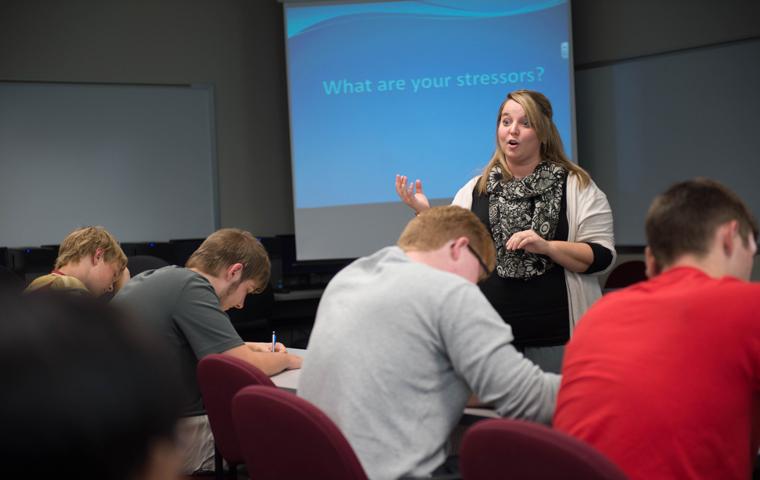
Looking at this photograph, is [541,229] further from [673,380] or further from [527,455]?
[527,455]

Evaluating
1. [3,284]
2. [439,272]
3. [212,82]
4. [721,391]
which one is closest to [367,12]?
[212,82]

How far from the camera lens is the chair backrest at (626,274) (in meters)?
5.91

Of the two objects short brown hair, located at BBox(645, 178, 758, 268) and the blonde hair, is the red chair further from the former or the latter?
the blonde hair

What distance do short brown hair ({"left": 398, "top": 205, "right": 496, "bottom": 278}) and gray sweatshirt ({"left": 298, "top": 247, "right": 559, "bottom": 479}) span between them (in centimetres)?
18

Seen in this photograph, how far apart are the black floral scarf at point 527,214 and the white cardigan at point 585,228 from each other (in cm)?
5

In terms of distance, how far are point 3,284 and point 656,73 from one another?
6076 millimetres

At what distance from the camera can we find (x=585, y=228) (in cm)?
276

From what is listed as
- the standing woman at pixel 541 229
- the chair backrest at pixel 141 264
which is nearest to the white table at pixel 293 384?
the standing woman at pixel 541 229

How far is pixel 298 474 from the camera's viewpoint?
5.57ft

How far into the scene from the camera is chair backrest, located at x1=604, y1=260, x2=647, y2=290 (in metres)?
5.91

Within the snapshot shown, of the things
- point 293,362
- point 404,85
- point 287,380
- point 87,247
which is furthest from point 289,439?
point 404,85

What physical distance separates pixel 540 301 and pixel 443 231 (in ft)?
2.78

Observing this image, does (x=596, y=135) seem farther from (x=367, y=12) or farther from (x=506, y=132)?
(x=506, y=132)

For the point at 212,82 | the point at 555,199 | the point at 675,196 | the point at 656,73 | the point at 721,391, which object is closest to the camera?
the point at 721,391
